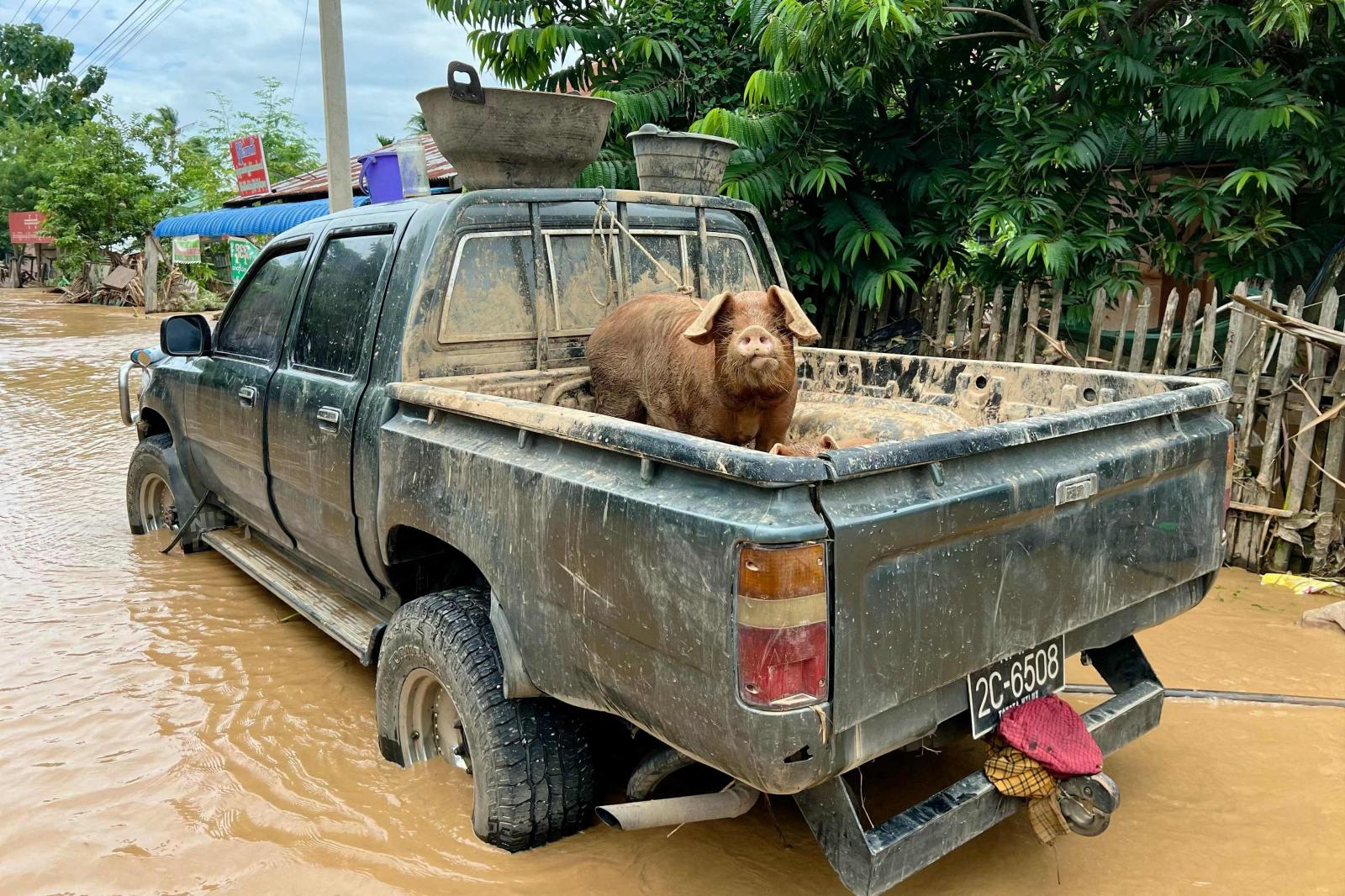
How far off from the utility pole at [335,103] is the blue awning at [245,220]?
1085 cm

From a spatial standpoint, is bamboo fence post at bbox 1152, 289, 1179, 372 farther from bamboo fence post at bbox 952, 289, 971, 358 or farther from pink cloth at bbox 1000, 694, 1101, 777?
pink cloth at bbox 1000, 694, 1101, 777

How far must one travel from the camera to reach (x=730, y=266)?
177 inches

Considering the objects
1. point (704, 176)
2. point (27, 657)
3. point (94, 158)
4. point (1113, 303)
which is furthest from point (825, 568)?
point (94, 158)

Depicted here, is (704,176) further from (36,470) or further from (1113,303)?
(36,470)

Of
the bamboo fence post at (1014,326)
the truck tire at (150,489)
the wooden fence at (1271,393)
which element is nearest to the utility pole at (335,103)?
the truck tire at (150,489)

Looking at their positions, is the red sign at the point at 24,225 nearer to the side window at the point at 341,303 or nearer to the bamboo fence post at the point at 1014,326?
the side window at the point at 341,303

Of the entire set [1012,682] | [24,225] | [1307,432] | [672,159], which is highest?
[24,225]

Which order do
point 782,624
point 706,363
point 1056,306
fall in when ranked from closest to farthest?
point 782,624
point 706,363
point 1056,306

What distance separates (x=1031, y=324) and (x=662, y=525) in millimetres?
5146

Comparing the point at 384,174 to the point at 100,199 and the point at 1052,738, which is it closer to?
the point at 1052,738

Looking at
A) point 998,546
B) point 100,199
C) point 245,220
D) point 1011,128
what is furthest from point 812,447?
point 100,199

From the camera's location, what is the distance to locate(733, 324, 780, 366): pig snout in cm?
292

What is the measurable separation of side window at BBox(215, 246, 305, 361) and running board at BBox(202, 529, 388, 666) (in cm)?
106

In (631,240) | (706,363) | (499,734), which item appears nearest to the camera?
(499,734)
